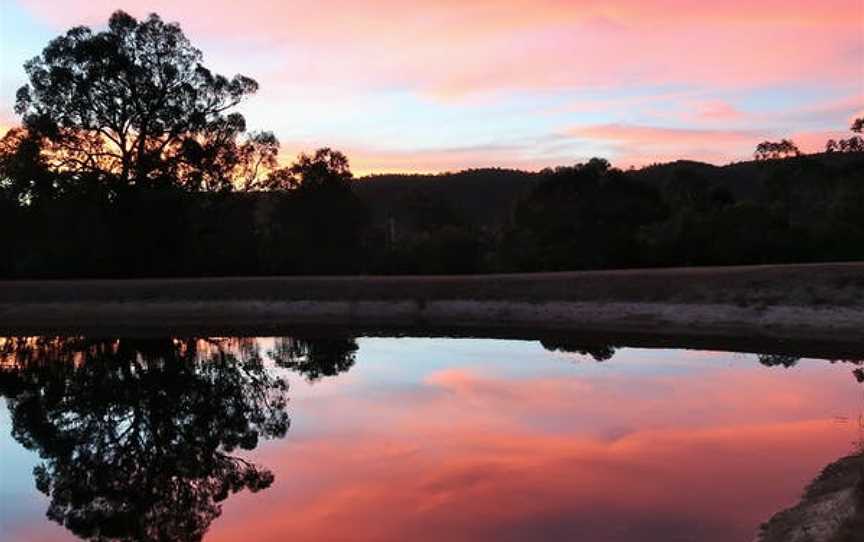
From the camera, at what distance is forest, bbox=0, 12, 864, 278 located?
52.4 metres

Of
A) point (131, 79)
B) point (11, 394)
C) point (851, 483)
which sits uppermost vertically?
point (131, 79)


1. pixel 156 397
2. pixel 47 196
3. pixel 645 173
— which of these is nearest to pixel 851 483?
pixel 156 397

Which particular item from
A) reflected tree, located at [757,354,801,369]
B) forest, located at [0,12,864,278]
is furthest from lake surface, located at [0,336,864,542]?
forest, located at [0,12,864,278]

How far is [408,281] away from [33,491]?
3166cm

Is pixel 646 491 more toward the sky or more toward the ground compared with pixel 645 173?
more toward the ground

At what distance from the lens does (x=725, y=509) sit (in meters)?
11.8

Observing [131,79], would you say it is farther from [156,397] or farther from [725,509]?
[725,509]

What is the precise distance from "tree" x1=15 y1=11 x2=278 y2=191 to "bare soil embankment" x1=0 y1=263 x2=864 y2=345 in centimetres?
1363

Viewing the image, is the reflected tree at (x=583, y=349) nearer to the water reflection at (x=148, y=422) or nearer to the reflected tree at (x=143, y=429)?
the water reflection at (x=148, y=422)

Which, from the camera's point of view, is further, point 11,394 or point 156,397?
point 11,394

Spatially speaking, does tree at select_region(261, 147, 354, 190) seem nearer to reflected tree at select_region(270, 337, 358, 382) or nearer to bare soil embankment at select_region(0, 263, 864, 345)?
bare soil embankment at select_region(0, 263, 864, 345)

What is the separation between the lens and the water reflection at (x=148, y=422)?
12.7 metres

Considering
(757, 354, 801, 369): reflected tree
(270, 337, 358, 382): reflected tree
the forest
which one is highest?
the forest

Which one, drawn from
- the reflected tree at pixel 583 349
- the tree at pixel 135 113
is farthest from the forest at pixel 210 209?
the reflected tree at pixel 583 349
